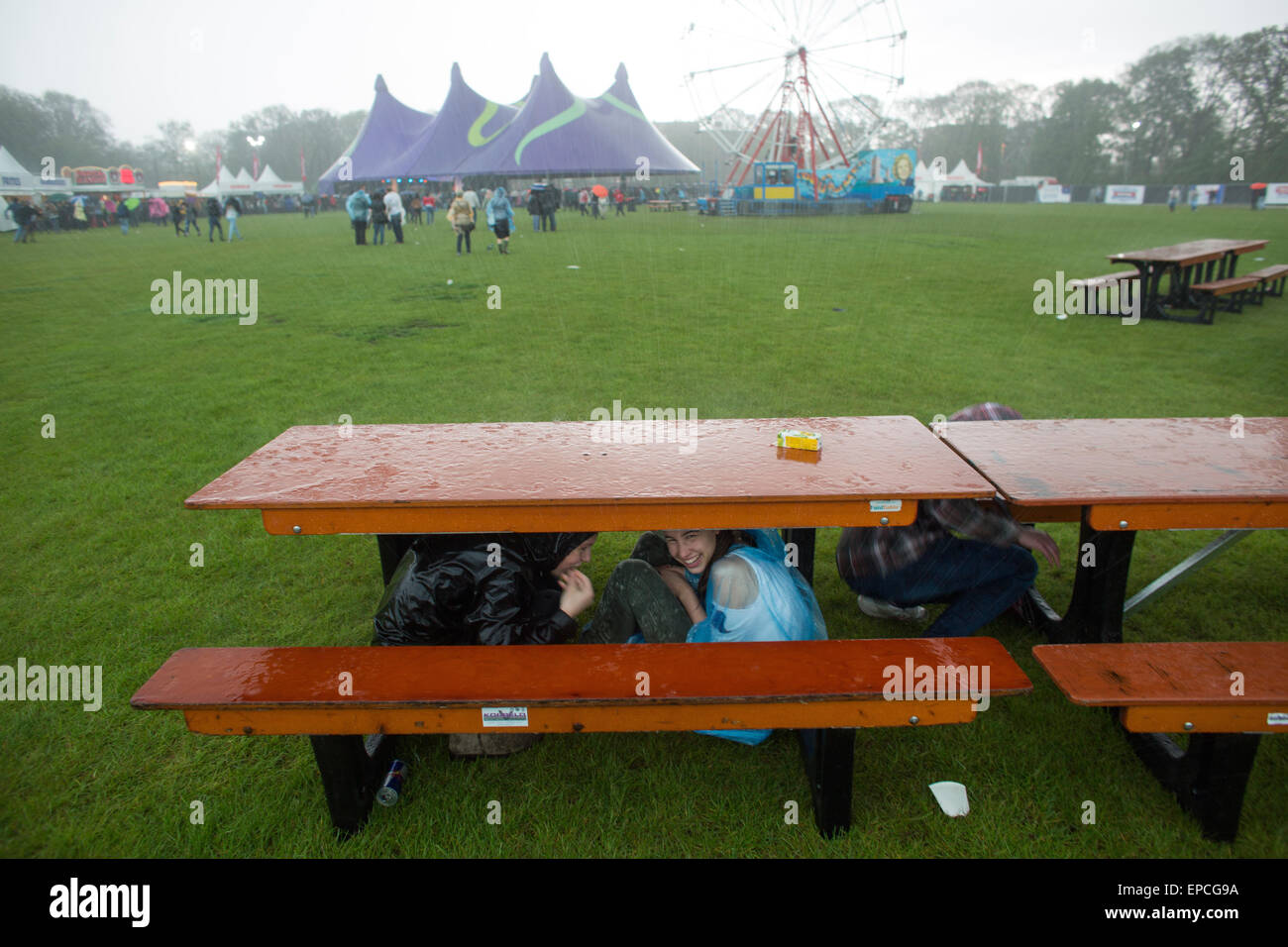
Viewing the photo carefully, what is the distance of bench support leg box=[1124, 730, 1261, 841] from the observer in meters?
2.28

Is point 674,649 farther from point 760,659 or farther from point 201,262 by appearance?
point 201,262

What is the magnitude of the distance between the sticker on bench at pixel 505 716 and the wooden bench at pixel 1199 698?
5.18 feet

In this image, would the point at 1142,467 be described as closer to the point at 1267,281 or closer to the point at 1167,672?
the point at 1167,672

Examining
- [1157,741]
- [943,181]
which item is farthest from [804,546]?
[943,181]

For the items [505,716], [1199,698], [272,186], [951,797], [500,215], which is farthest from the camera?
[272,186]

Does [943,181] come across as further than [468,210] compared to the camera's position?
Yes

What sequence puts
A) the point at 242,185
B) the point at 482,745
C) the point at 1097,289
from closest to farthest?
the point at 482,745, the point at 1097,289, the point at 242,185

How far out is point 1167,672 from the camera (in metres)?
2.27

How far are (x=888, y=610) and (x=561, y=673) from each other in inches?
75.5

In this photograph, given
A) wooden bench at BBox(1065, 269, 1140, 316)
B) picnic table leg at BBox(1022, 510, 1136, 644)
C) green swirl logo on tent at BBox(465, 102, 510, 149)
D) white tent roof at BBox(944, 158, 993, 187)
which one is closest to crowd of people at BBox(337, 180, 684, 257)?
green swirl logo on tent at BBox(465, 102, 510, 149)

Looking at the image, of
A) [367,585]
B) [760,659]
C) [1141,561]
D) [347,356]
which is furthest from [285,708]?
[347,356]

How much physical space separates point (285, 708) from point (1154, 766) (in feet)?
9.54

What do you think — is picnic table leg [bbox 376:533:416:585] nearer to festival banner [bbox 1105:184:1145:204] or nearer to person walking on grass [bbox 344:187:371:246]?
person walking on grass [bbox 344:187:371:246]

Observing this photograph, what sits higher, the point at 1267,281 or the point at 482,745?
the point at 1267,281
